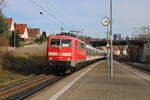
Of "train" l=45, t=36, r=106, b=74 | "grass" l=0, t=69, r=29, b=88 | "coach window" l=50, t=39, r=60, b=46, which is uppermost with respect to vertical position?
"coach window" l=50, t=39, r=60, b=46

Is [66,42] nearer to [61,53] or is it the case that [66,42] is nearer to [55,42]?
[55,42]

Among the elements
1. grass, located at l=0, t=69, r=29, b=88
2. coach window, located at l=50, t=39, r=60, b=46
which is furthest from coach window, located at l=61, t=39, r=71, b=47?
grass, located at l=0, t=69, r=29, b=88

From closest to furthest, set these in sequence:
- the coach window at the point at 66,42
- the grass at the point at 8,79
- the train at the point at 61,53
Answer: the grass at the point at 8,79, the train at the point at 61,53, the coach window at the point at 66,42

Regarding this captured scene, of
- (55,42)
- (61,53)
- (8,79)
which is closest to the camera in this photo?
(8,79)

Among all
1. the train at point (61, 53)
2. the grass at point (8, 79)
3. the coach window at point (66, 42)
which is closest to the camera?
the grass at point (8, 79)

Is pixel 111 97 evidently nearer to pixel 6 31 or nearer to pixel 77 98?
pixel 77 98

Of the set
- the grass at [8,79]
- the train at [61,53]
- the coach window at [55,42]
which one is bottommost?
the grass at [8,79]

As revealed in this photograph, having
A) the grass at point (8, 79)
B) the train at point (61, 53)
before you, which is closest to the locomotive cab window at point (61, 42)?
the train at point (61, 53)

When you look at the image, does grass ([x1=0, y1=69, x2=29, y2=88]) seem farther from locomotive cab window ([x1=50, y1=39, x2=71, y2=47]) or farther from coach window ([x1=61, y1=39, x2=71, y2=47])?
coach window ([x1=61, y1=39, x2=71, y2=47])

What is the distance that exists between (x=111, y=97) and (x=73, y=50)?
11071 mm

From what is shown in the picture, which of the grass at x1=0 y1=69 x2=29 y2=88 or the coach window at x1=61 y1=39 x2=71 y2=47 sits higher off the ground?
the coach window at x1=61 y1=39 x2=71 y2=47

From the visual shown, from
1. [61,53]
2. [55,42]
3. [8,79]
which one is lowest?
[8,79]

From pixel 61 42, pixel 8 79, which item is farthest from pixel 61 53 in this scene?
pixel 8 79

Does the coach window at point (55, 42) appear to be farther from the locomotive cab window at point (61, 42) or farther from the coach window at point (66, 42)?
the coach window at point (66, 42)
